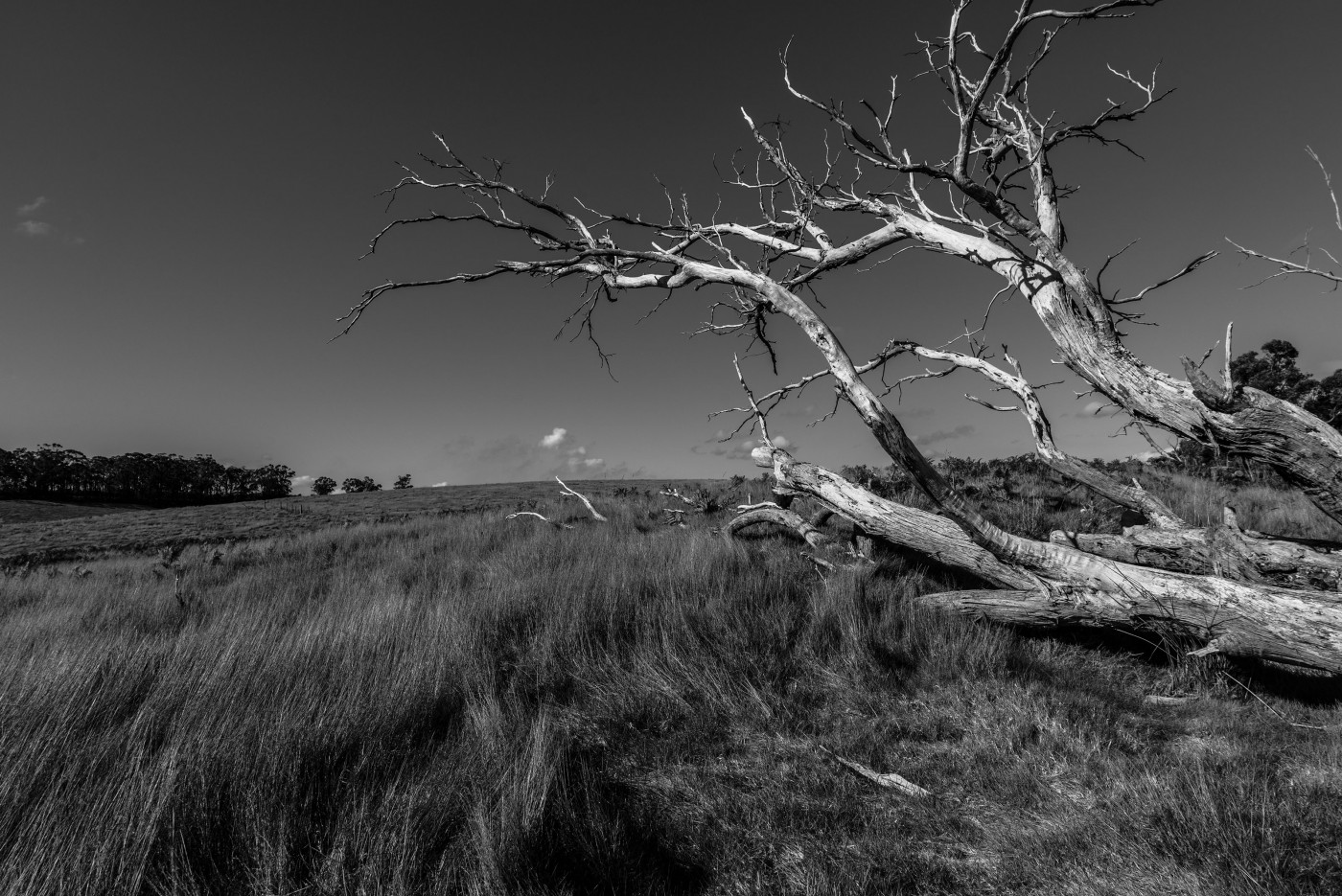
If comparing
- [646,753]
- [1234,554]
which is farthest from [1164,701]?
[646,753]

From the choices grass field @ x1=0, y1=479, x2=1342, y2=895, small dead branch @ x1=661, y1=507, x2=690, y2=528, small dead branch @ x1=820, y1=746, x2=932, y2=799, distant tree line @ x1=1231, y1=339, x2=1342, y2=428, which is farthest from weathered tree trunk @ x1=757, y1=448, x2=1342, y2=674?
distant tree line @ x1=1231, y1=339, x2=1342, y2=428

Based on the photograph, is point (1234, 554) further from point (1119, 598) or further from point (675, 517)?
point (675, 517)

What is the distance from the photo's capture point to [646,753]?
295 centimetres

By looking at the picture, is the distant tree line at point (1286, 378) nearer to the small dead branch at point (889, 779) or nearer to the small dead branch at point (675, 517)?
the small dead branch at point (675, 517)

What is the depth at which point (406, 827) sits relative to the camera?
2.06 meters

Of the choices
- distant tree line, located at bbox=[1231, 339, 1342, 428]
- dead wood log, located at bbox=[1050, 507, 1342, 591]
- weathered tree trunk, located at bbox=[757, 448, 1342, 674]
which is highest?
distant tree line, located at bbox=[1231, 339, 1342, 428]

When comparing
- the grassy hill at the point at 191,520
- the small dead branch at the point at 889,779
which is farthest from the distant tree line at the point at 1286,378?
the grassy hill at the point at 191,520

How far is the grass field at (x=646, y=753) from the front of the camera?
1991mm

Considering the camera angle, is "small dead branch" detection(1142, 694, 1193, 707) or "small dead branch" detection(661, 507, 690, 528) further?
"small dead branch" detection(661, 507, 690, 528)

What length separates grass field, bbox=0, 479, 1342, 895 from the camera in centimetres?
199

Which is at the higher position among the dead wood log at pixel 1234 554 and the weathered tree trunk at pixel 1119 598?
the dead wood log at pixel 1234 554

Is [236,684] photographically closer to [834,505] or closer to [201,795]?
[201,795]

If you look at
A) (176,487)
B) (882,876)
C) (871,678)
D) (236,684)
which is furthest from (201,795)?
(176,487)

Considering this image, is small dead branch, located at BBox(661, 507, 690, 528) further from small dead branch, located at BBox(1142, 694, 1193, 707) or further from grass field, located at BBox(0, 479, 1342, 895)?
small dead branch, located at BBox(1142, 694, 1193, 707)
